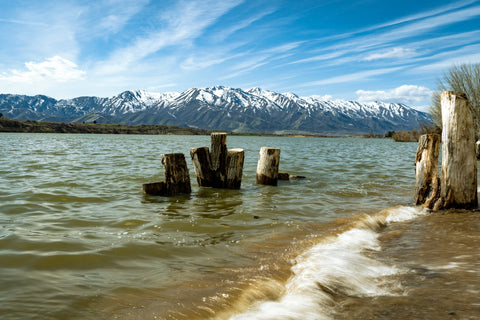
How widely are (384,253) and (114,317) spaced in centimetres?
418

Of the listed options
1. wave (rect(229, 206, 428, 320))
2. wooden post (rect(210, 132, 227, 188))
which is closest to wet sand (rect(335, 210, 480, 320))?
wave (rect(229, 206, 428, 320))

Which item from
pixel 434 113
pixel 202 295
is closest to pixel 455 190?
pixel 202 295

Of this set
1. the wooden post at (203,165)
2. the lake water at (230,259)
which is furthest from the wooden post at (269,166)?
the lake water at (230,259)

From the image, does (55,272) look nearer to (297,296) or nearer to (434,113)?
(297,296)

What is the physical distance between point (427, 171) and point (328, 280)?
6237 mm

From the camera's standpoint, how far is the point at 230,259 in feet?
15.9

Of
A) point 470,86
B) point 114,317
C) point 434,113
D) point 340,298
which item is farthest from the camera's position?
point 434,113

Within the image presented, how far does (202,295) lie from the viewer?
3.62m

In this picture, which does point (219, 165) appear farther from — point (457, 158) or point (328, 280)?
point (328, 280)

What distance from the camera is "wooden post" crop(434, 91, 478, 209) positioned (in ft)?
24.9

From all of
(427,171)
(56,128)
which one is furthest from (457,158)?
(56,128)

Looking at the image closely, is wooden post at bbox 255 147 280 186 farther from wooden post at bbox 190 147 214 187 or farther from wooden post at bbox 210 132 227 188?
wooden post at bbox 190 147 214 187

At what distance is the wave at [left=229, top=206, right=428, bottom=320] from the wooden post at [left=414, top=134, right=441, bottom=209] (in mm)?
3660

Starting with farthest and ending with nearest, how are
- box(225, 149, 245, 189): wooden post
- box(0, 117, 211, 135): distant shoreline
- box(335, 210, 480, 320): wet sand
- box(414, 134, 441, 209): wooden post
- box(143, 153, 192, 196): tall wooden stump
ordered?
box(0, 117, 211, 135): distant shoreline, box(225, 149, 245, 189): wooden post, box(143, 153, 192, 196): tall wooden stump, box(414, 134, 441, 209): wooden post, box(335, 210, 480, 320): wet sand
